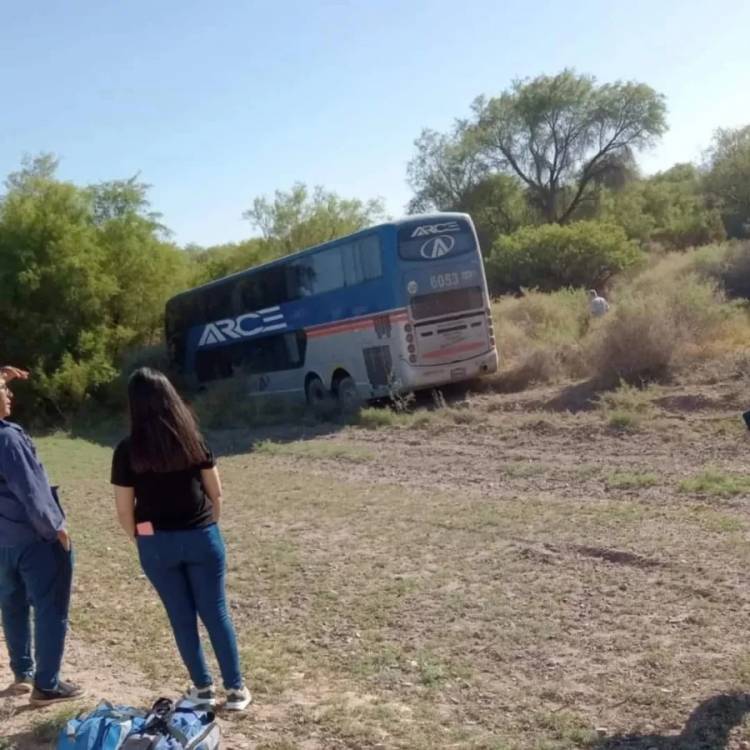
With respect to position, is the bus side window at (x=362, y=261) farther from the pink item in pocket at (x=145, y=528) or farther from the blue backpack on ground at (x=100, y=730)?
the blue backpack on ground at (x=100, y=730)

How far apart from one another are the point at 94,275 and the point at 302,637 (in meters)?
23.2

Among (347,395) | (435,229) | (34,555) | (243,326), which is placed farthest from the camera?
(243,326)

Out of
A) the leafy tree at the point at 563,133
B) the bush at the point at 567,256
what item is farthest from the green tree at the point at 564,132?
the bush at the point at 567,256

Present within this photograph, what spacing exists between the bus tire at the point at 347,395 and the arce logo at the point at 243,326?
247 cm

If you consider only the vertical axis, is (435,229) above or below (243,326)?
above

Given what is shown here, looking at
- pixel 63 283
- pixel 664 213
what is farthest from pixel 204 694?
pixel 664 213

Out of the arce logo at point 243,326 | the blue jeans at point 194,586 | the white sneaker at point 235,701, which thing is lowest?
the white sneaker at point 235,701

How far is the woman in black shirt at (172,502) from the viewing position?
4.82 m

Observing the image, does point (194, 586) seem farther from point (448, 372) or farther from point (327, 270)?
point (327, 270)

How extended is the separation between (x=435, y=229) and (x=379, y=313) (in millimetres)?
2014

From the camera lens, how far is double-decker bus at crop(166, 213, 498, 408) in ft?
64.8

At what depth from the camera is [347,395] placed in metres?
21.6

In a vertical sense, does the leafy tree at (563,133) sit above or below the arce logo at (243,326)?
above

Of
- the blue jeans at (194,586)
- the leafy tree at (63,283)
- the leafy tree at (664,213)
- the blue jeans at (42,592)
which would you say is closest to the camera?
the blue jeans at (194,586)
